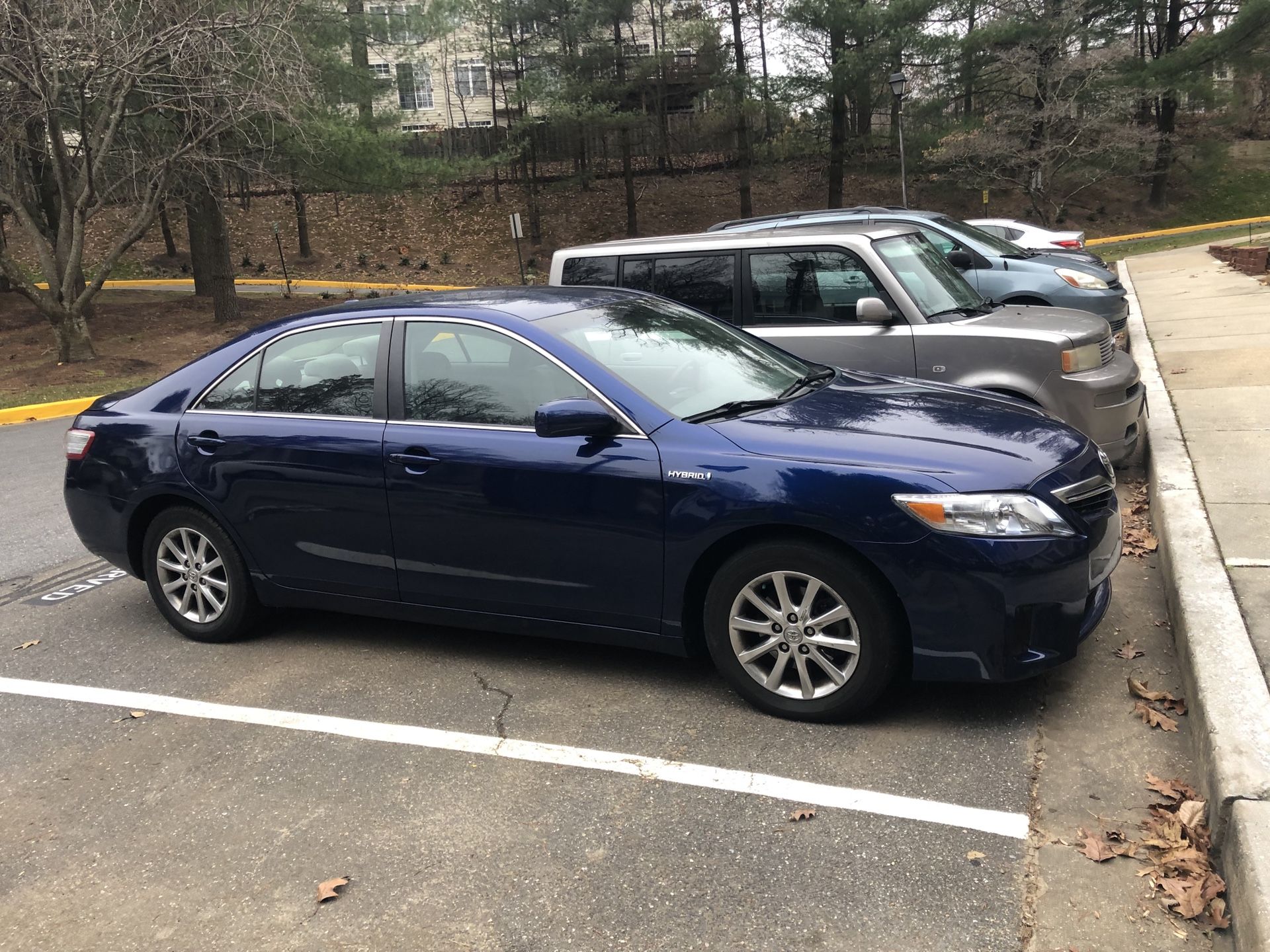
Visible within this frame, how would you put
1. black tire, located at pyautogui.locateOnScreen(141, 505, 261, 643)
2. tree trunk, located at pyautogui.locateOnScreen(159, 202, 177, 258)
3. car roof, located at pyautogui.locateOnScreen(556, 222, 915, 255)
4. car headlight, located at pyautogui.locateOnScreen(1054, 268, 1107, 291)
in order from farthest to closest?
tree trunk, located at pyautogui.locateOnScreen(159, 202, 177, 258)
car headlight, located at pyautogui.locateOnScreen(1054, 268, 1107, 291)
car roof, located at pyautogui.locateOnScreen(556, 222, 915, 255)
black tire, located at pyautogui.locateOnScreen(141, 505, 261, 643)

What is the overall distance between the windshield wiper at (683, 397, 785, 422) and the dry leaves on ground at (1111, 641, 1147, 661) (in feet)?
5.74

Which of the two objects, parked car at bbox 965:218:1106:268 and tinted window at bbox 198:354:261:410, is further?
parked car at bbox 965:218:1106:268

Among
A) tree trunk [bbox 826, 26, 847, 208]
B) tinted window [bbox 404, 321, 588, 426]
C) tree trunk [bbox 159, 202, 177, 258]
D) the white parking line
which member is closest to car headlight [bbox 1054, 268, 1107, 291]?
tinted window [bbox 404, 321, 588, 426]

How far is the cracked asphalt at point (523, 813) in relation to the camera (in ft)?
9.61

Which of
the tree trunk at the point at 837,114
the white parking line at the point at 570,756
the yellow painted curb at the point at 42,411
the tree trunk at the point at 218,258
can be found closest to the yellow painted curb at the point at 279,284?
the tree trunk at the point at 218,258

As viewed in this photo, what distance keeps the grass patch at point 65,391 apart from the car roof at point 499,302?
1065cm

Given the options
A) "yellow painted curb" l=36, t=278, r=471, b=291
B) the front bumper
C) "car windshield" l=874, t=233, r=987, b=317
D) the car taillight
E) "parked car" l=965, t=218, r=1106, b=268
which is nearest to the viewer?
the car taillight

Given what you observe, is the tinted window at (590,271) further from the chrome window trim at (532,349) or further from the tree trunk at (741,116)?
the tree trunk at (741,116)

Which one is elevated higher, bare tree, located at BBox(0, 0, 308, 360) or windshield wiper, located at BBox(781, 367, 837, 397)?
bare tree, located at BBox(0, 0, 308, 360)

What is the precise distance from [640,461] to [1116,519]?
73.7 inches

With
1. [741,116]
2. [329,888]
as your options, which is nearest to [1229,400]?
[329,888]

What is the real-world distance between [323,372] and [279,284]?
96.3ft

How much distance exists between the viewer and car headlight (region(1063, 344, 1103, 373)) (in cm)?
642

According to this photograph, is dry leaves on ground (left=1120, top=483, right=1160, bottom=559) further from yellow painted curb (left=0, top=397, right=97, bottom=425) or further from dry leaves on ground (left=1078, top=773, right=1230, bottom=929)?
yellow painted curb (left=0, top=397, right=97, bottom=425)
